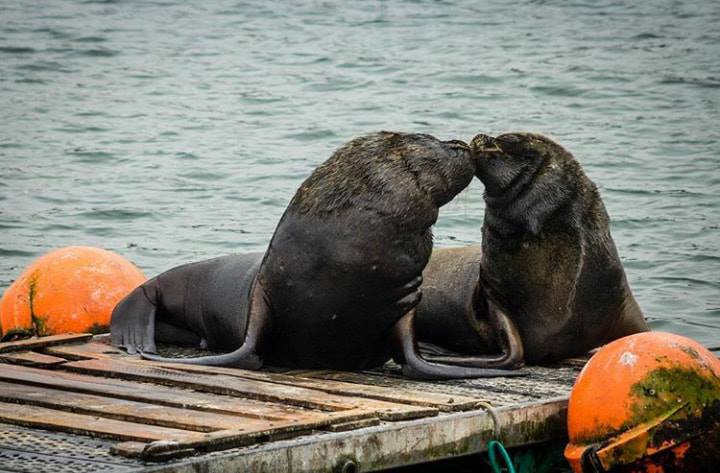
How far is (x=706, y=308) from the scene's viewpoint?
37.4 ft

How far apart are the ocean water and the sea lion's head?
3.50m

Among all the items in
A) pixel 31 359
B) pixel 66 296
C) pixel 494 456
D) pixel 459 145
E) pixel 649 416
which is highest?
pixel 459 145

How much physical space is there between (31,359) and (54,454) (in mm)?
2032

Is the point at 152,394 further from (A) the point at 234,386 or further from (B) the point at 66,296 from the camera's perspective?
(B) the point at 66,296

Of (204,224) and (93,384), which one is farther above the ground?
(93,384)

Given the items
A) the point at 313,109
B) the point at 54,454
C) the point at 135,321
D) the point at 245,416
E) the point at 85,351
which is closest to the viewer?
the point at 54,454

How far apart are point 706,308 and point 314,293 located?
5300 mm

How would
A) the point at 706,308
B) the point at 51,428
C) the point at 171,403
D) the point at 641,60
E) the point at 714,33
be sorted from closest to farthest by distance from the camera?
the point at 51,428 → the point at 171,403 → the point at 706,308 → the point at 641,60 → the point at 714,33

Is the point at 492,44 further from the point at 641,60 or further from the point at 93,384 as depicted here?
the point at 93,384

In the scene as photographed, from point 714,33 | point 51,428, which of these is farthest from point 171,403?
point 714,33

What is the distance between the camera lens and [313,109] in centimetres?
2038

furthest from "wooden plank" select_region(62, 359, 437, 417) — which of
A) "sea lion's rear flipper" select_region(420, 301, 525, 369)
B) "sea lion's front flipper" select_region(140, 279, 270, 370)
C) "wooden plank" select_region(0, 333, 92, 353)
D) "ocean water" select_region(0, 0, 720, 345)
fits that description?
"ocean water" select_region(0, 0, 720, 345)

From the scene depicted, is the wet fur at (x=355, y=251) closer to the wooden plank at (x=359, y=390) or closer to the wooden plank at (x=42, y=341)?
the wooden plank at (x=359, y=390)

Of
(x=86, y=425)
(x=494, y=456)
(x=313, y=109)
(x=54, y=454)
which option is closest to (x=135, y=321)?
(x=86, y=425)
